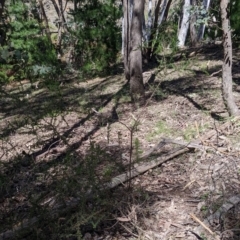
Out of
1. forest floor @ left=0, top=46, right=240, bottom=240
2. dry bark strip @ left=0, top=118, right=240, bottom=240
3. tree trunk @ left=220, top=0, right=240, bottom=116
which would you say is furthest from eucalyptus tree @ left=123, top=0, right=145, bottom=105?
dry bark strip @ left=0, top=118, right=240, bottom=240

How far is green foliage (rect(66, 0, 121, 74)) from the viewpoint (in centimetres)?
1170

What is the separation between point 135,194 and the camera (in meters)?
3.76

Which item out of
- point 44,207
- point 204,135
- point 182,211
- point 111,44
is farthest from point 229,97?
point 111,44

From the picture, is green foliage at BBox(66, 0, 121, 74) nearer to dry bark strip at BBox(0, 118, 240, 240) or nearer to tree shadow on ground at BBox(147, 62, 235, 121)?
tree shadow on ground at BBox(147, 62, 235, 121)

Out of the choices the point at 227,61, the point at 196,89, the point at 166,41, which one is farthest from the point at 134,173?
the point at 196,89

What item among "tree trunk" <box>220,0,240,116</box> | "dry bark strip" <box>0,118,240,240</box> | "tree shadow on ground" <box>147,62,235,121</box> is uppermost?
"tree trunk" <box>220,0,240,116</box>

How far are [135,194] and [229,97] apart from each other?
229cm

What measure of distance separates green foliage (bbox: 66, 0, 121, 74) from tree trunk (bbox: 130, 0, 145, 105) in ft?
14.0

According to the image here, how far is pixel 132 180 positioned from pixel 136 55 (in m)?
3.95

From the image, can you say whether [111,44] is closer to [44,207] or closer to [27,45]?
[27,45]

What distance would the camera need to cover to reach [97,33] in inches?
462

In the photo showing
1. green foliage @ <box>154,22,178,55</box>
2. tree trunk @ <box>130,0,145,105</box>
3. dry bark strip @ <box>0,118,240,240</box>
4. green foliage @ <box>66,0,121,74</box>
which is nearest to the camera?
dry bark strip @ <box>0,118,240,240</box>

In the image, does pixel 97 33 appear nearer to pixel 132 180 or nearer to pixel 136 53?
pixel 136 53

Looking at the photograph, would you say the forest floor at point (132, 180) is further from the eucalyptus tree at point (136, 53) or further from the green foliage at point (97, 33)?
the green foliage at point (97, 33)
